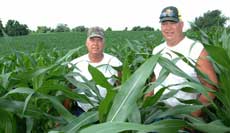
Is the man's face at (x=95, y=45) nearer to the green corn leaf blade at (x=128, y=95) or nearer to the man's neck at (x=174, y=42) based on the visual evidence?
the man's neck at (x=174, y=42)

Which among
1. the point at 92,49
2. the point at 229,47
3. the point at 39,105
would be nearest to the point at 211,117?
the point at 229,47

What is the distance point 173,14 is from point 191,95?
2.29 feet

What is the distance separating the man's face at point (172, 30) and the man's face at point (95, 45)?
0.81m

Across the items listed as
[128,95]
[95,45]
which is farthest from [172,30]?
[128,95]

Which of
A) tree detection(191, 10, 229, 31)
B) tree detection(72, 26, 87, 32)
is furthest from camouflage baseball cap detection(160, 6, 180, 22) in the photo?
tree detection(72, 26, 87, 32)

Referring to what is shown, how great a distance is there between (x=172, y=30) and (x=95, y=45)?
0.95 meters

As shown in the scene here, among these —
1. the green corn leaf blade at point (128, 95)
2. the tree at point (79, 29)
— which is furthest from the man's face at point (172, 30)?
the tree at point (79, 29)

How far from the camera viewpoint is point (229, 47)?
2.38m

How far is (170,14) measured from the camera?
3.36 meters

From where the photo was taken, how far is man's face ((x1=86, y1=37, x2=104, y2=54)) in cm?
402

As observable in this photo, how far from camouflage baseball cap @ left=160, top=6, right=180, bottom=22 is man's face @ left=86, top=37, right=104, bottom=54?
804mm

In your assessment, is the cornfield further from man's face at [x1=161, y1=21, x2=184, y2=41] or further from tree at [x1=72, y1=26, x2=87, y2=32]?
tree at [x1=72, y1=26, x2=87, y2=32]

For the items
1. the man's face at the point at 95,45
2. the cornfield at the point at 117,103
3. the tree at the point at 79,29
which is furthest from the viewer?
the tree at the point at 79,29

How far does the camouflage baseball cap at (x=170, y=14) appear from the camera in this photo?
3354 mm
